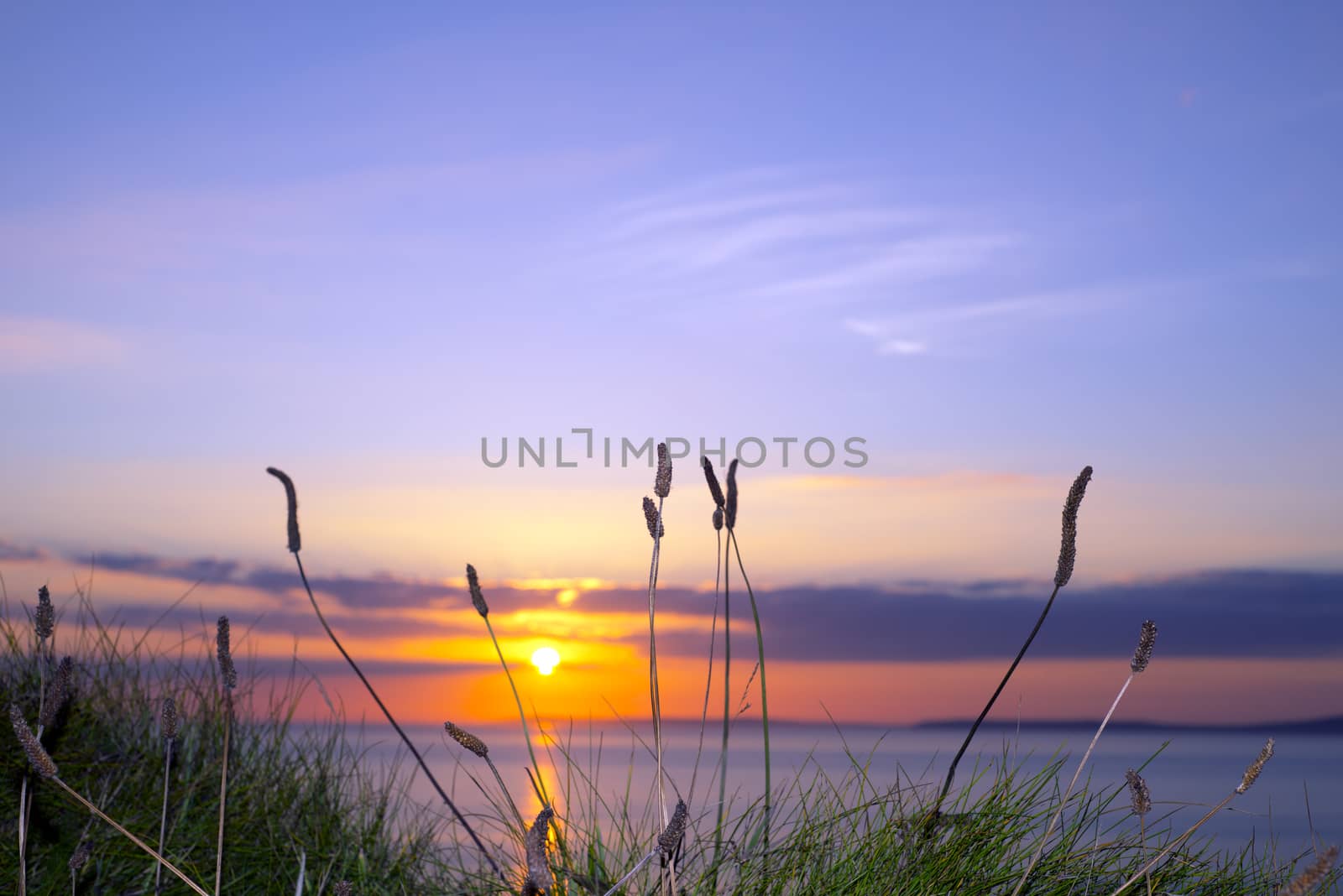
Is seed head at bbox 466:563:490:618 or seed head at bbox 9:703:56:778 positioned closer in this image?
seed head at bbox 9:703:56:778

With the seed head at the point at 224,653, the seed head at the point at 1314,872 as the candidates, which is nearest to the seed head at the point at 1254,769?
the seed head at the point at 1314,872

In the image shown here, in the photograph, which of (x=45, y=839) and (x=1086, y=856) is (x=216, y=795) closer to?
(x=45, y=839)

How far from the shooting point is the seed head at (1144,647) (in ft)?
9.48

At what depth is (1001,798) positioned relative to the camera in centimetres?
372

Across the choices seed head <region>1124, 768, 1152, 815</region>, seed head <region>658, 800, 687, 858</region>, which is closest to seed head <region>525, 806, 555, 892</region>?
seed head <region>658, 800, 687, 858</region>

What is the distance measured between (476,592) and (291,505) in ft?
2.22

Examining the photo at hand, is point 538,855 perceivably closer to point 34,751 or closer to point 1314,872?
point 1314,872

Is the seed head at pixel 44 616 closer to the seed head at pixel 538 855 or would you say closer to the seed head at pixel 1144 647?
the seed head at pixel 538 855

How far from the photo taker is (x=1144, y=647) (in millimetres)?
2906

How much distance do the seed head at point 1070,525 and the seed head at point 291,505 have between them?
2.32 metres

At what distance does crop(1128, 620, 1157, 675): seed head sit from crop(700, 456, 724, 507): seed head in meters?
1.17

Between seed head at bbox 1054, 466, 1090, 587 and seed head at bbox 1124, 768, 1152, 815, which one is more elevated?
seed head at bbox 1054, 466, 1090, 587

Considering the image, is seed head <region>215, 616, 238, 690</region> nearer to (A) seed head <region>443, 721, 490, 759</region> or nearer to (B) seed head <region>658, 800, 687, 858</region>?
(A) seed head <region>443, 721, 490, 759</region>

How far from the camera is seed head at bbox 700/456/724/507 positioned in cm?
294
